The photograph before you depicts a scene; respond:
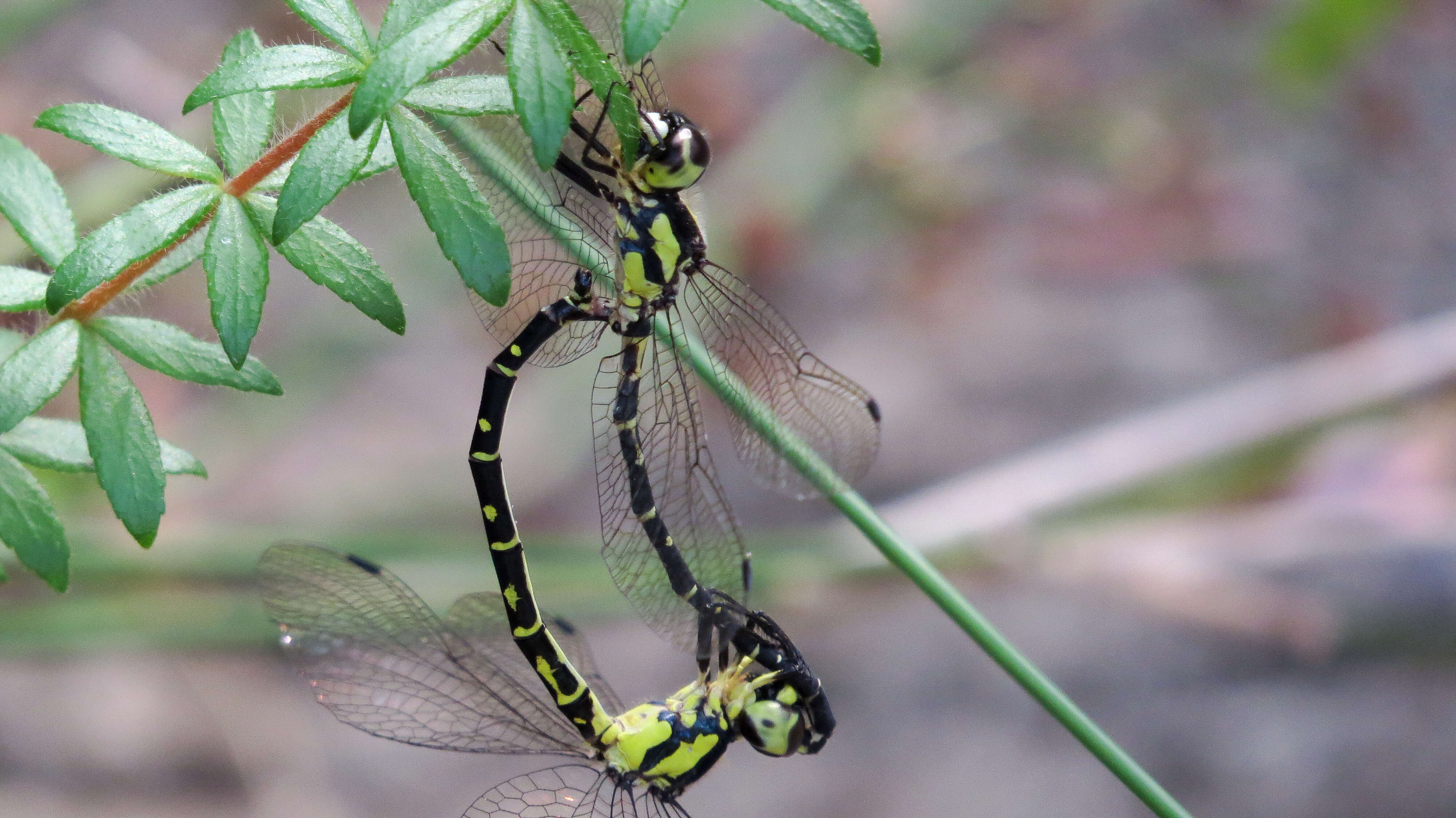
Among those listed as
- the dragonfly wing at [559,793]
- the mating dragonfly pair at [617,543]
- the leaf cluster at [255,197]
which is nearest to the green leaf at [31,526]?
the leaf cluster at [255,197]

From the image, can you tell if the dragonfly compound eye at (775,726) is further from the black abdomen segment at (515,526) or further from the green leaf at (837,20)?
the green leaf at (837,20)

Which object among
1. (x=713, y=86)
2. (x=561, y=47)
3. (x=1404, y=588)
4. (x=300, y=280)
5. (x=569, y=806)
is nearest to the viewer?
(x=561, y=47)

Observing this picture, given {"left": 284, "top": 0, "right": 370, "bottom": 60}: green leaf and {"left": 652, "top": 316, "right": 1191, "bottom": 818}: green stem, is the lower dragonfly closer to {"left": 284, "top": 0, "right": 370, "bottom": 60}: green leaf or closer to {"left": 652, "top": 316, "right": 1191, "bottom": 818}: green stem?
{"left": 652, "top": 316, "right": 1191, "bottom": 818}: green stem

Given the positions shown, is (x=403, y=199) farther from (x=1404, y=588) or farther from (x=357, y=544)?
(x=1404, y=588)

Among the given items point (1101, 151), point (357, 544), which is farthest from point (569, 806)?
point (1101, 151)

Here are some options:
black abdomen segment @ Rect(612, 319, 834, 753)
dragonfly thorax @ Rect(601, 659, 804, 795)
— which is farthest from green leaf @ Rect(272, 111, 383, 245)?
dragonfly thorax @ Rect(601, 659, 804, 795)

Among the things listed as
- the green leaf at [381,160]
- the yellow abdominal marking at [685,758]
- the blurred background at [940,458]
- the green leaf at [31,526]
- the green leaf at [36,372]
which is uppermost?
the blurred background at [940,458]

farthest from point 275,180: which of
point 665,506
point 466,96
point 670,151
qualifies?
point 665,506

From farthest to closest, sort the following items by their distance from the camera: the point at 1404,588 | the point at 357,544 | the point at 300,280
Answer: the point at 300,280 < the point at 1404,588 < the point at 357,544

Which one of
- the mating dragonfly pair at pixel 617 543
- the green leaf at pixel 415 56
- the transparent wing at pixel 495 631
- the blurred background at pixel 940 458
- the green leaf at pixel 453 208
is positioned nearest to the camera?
the green leaf at pixel 415 56
